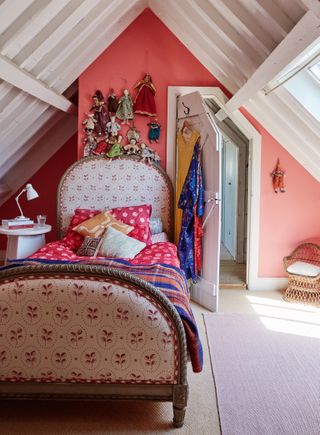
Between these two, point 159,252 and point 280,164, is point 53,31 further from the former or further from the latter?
point 280,164

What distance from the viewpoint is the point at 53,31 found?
2740mm

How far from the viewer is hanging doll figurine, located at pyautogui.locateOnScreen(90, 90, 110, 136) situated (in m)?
3.84

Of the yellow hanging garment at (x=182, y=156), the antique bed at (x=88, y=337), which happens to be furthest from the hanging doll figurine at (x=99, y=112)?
the antique bed at (x=88, y=337)

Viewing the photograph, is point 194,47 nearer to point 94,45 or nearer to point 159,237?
point 94,45

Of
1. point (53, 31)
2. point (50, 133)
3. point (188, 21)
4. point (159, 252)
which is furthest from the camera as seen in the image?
point (50, 133)

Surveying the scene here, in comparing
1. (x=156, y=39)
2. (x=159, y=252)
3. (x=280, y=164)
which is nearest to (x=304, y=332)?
(x=159, y=252)

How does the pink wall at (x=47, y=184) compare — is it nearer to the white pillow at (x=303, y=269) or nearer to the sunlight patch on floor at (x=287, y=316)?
the sunlight patch on floor at (x=287, y=316)

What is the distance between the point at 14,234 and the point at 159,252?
130cm

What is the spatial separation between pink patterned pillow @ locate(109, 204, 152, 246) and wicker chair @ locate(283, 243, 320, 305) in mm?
1411

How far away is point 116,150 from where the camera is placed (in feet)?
12.6

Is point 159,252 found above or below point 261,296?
above

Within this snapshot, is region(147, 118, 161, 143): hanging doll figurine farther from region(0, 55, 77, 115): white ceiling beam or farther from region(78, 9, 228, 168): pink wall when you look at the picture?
region(0, 55, 77, 115): white ceiling beam

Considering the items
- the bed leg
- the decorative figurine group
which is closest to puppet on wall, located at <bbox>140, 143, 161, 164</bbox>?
the decorative figurine group

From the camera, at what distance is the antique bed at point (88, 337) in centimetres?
161
